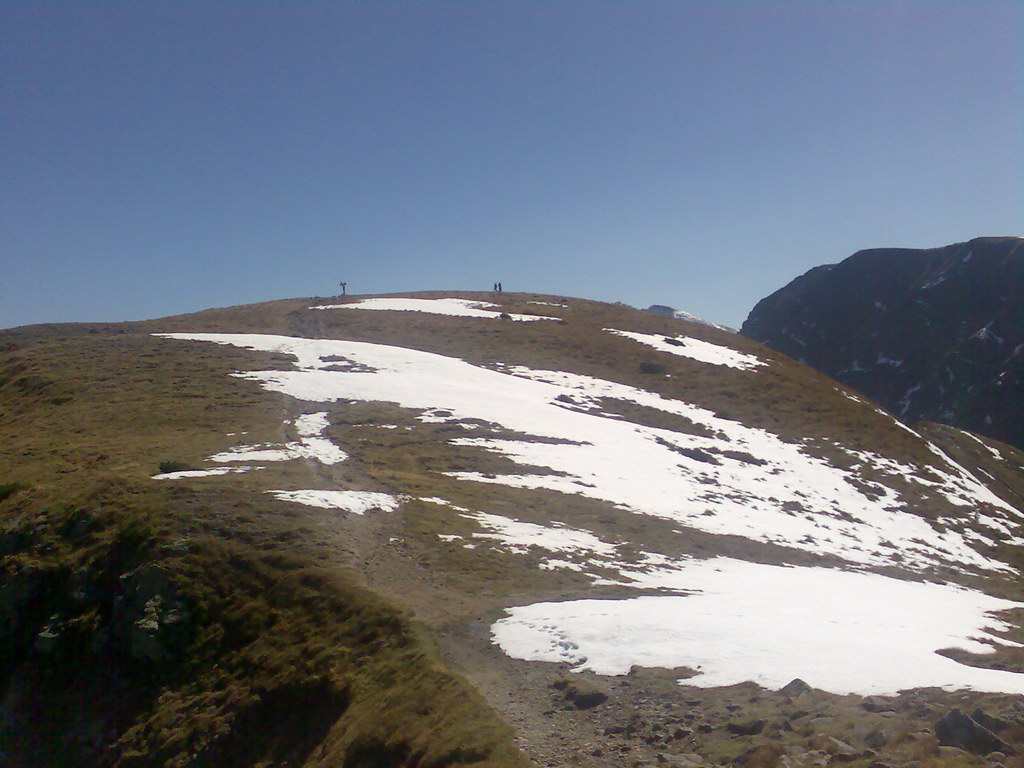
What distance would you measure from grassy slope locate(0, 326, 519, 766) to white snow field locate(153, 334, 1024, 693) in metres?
2.90

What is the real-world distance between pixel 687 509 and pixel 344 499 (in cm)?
1435

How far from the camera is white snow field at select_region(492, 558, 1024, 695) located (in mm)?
11984

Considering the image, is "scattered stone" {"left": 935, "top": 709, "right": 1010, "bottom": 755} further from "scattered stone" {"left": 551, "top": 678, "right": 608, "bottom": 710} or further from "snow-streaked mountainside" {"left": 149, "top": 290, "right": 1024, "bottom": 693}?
"scattered stone" {"left": 551, "top": 678, "right": 608, "bottom": 710}

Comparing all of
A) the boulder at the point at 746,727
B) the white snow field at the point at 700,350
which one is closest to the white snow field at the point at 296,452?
the boulder at the point at 746,727

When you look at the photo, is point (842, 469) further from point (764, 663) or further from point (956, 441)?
point (764, 663)

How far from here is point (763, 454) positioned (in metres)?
38.5

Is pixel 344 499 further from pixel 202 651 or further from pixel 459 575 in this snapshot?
pixel 202 651

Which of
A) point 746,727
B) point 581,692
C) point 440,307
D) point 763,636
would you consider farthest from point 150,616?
point 440,307

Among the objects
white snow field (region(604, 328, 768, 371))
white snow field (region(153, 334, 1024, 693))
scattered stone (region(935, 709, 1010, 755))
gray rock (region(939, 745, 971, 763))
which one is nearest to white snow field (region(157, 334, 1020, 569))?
white snow field (region(153, 334, 1024, 693))

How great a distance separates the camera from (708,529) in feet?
87.4

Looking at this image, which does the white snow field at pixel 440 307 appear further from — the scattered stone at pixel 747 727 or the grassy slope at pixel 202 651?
the scattered stone at pixel 747 727

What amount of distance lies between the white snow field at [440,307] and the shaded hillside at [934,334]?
11050cm

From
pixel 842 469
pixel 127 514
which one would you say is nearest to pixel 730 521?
pixel 842 469

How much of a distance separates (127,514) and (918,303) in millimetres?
194206
